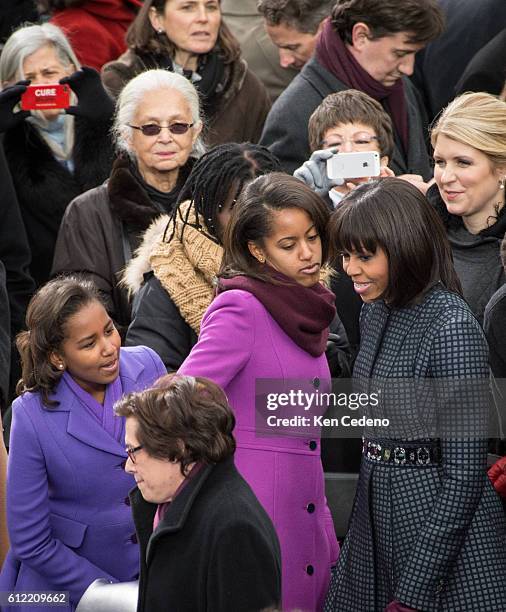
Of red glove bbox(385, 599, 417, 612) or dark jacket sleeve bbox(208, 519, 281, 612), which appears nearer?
dark jacket sleeve bbox(208, 519, 281, 612)

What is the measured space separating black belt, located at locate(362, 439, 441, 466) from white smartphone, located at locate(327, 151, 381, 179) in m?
1.47

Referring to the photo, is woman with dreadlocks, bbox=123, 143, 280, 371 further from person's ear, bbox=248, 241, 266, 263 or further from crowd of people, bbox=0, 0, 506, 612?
person's ear, bbox=248, 241, 266, 263

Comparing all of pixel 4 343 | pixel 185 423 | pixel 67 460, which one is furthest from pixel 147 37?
pixel 185 423

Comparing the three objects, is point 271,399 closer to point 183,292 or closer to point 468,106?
point 183,292

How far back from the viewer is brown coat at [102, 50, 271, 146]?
6.50 metres

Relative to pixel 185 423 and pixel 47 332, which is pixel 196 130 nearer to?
pixel 47 332

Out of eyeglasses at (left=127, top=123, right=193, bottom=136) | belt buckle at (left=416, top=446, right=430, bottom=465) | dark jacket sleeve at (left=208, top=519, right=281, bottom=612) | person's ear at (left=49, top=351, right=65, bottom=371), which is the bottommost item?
dark jacket sleeve at (left=208, top=519, right=281, bottom=612)

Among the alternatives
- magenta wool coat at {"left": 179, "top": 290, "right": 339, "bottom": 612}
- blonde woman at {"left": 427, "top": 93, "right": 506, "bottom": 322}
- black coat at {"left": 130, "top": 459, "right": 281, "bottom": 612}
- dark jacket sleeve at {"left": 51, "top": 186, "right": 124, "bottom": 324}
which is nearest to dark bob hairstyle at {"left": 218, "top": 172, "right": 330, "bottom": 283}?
magenta wool coat at {"left": 179, "top": 290, "right": 339, "bottom": 612}

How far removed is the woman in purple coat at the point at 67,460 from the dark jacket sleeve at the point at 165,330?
0.41m

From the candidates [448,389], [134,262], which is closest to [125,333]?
[134,262]

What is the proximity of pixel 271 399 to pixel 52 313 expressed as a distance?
0.77 meters

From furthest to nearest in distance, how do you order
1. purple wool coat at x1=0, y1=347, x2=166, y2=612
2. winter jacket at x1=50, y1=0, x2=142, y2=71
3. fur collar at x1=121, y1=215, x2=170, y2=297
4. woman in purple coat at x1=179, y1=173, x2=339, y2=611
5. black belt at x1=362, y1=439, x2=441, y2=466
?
winter jacket at x1=50, y1=0, x2=142, y2=71 < fur collar at x1=121, y1=215, x2=170, y2=297 < purple wool coat at x1=0, y1=347, x2=166, y2=612 < woman in purple coat at x1=179, y1=173, x2=339, y2=611 < black belt at x1=362, y1=439, x2=441, y2=466

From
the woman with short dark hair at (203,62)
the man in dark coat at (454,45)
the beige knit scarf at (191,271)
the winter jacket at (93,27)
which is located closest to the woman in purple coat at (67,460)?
the beige knit scarf at (191,271)

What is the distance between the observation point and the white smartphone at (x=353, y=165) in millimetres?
5160
